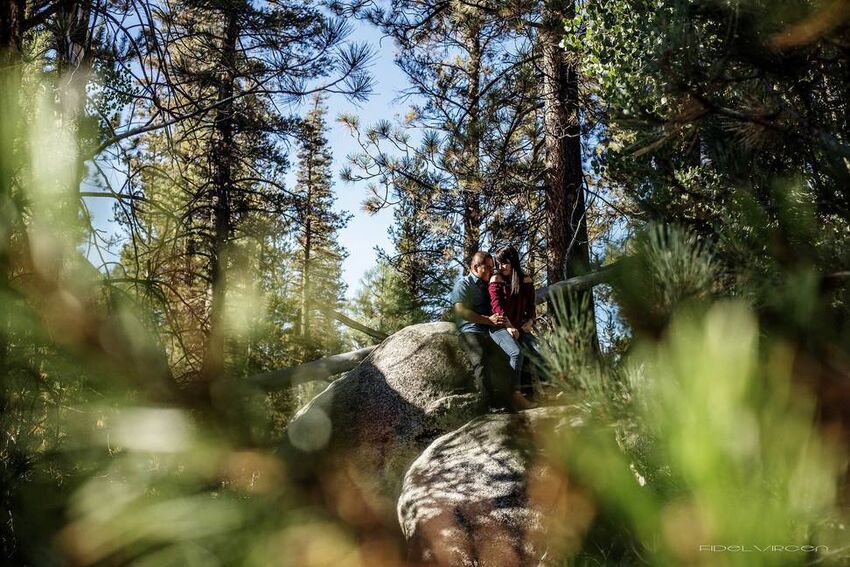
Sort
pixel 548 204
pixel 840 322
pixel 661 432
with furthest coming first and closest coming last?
pixel 548 204 < pixel 840 322 < pixel 661 432

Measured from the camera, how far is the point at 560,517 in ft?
15.6

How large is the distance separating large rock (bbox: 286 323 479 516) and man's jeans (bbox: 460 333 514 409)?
0.16 metres

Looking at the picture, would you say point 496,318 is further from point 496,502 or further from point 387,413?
point 496,502

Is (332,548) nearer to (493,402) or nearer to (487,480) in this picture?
(487,480)

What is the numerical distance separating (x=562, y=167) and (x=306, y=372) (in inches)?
173

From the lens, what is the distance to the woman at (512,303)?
21.4ft

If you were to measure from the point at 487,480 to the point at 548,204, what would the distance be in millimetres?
4598

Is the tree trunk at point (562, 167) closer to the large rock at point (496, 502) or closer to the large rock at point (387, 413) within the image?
the large rock at point (387, 413)

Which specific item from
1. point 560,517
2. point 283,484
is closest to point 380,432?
point 283,484

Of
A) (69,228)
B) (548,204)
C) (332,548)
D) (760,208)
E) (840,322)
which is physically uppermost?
(548,204)

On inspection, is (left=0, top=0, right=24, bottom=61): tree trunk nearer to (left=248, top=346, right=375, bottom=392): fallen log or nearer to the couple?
the couple

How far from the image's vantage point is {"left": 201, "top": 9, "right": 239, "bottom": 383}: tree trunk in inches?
235

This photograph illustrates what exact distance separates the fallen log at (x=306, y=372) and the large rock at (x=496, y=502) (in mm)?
3189

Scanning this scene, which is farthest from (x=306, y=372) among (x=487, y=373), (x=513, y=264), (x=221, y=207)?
(x=221, y=207)
